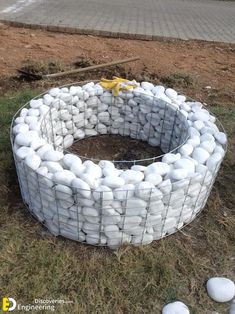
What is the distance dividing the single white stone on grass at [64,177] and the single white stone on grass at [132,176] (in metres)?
0.33

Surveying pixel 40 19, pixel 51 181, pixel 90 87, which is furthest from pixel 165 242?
pixel 40 19

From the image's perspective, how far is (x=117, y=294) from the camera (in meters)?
2.40

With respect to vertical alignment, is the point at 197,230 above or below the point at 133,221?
below

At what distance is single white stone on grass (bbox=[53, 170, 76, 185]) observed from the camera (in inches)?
96.7

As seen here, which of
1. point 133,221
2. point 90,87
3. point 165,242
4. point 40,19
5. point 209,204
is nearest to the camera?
point 133,221

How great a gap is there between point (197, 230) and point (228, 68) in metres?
3.55

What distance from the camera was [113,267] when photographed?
100 inches

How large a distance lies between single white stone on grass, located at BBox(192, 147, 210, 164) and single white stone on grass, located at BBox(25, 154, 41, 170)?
109cm

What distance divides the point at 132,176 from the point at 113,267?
0.61m

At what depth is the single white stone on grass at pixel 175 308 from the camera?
7.57 ft

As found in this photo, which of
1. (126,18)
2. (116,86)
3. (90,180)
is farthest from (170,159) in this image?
(126,18)

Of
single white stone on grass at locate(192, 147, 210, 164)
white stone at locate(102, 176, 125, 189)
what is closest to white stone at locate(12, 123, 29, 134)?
white stone at locate(102, 176, 125, 189)

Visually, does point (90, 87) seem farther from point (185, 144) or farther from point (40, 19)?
point (40, 19)

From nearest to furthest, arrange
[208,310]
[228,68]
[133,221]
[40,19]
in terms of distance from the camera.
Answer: [208,310] → [133,221] → [228,68] → [40,19]
